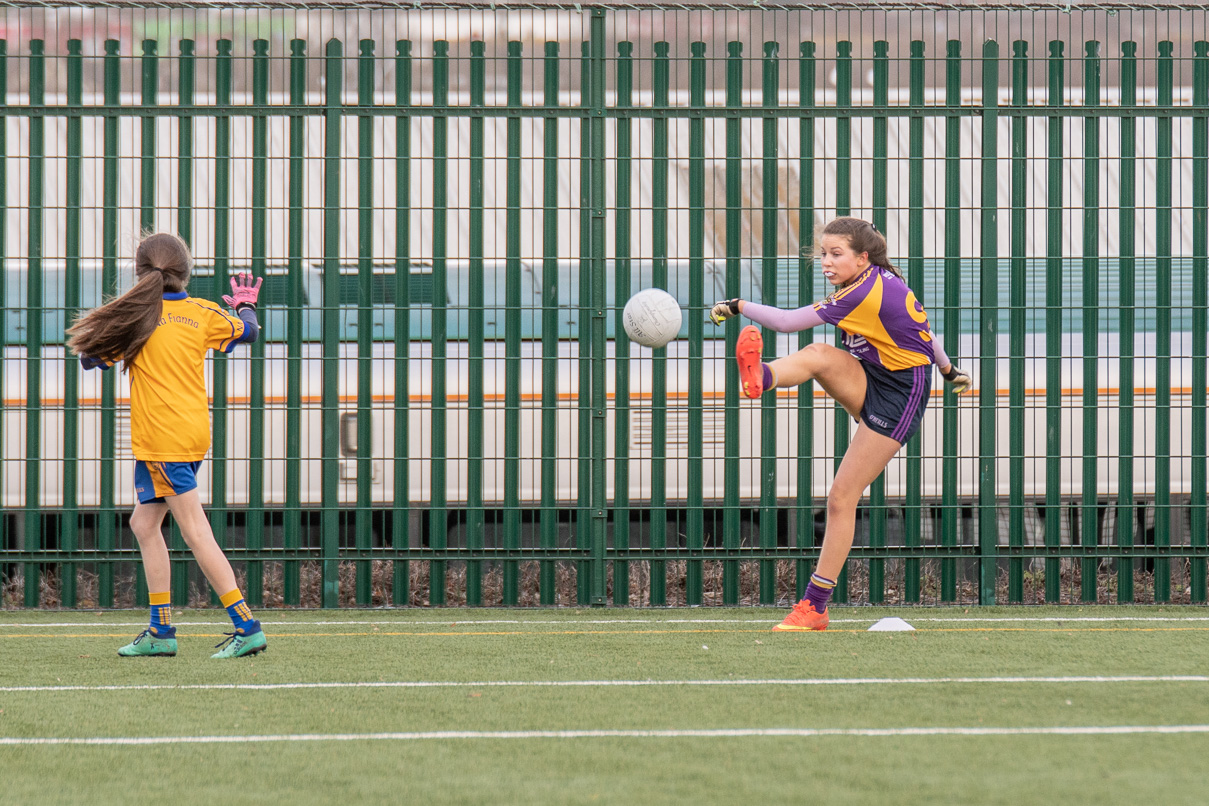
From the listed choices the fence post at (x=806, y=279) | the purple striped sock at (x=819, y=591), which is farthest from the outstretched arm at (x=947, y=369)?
the fence post at (x=806, y=279)

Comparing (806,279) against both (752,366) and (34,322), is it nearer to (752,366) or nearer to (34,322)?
(752,366)

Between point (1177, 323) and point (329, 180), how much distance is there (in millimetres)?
4696

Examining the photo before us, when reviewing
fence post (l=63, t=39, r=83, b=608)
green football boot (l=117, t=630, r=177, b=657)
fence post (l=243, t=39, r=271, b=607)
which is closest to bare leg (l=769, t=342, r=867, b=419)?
green football boot (l=117, t=630, r=177, b=657)

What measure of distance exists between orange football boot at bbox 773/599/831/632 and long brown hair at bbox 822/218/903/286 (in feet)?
4.72

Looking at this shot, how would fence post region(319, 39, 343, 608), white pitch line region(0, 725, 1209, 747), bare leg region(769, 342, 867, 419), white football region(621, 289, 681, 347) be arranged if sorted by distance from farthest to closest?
fence post region(319, 39, 343, 608) → white football region(621, 289, 681, 347) → bare leg region(769, 342, 867, 419) → white pitch line region(0, 725, 1209, 747)

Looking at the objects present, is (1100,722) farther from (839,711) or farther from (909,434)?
(909,434)

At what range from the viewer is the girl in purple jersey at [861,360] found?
5.45m

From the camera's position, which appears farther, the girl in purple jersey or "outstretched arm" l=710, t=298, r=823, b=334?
the girl in purple jersey

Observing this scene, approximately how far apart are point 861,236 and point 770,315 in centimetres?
50

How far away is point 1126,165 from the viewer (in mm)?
7016

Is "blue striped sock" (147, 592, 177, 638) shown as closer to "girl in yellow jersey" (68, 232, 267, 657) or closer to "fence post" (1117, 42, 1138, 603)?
"girl in yellow jersey" (68, 232, 267, 657)

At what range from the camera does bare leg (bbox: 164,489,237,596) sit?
4.81 m

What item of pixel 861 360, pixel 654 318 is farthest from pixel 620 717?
pixel 654 318

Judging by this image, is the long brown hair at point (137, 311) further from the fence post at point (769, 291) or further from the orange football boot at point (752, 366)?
the fence post at point (769, 291)
